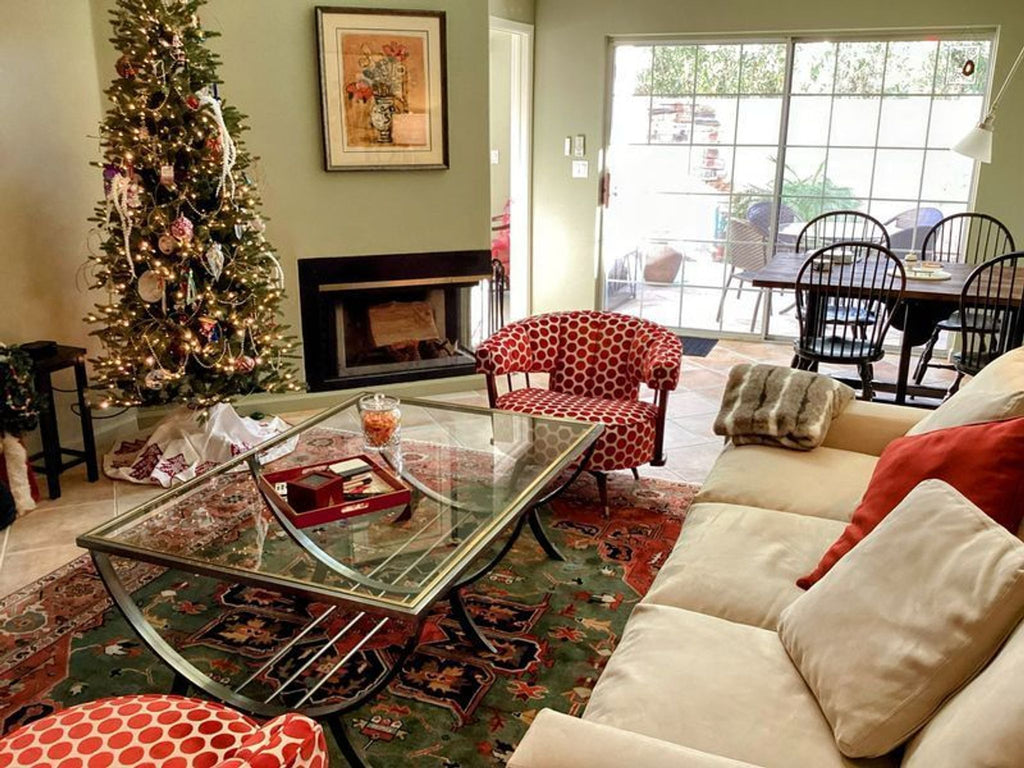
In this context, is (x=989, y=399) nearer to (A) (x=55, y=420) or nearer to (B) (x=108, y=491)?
(B) (x=108, y=491)

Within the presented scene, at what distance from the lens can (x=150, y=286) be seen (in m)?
3.68

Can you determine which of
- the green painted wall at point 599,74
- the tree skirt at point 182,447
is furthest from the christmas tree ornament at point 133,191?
the green painted wall at point 599,74

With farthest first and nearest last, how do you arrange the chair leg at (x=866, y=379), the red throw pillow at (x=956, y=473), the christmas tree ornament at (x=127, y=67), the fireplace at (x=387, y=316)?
the fireplace at (x=387, y=316), the chair leg at (x=866, y=379), the christmas tree ornament at (x=127, y=67), the red throw pillow at (x=956, y=473)

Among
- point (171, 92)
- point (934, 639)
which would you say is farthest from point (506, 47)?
point (934, 639)

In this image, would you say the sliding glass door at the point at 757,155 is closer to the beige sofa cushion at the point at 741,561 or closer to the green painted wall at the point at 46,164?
the green painted wall at the point at 46,164

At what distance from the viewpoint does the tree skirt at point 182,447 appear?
12.6 feet

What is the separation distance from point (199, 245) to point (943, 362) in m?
4.56

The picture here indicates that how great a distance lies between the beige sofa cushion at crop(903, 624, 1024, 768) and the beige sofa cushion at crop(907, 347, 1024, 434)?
2.80ft

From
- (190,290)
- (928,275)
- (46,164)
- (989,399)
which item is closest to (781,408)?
(989,399)

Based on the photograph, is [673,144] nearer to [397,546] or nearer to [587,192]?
[587,192]

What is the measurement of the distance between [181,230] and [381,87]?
1433 mm

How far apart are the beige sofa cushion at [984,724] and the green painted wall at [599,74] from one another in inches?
189

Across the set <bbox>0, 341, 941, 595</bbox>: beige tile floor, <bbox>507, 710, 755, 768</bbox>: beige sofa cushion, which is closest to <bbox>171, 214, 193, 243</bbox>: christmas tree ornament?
<bbox>0, 341, 941, 595</bbox>: beige tile floor

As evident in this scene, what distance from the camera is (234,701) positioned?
6.69ft
